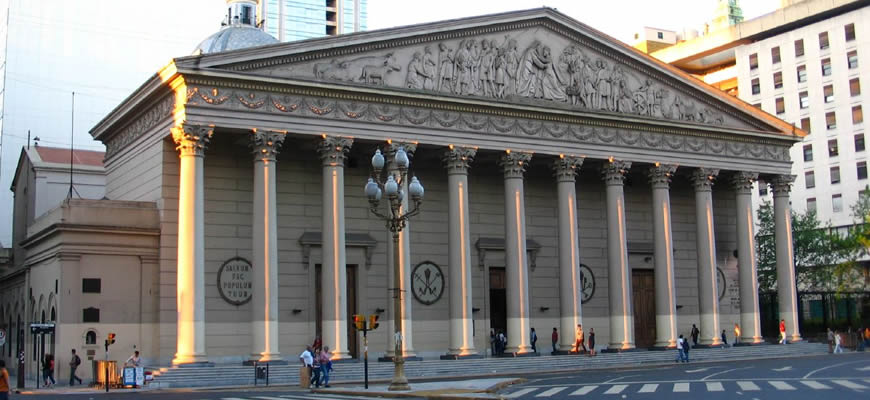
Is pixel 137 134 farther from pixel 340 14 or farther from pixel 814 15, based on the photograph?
pixel 340 14

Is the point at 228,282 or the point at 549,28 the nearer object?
the point at 228,282

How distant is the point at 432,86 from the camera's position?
45.7m

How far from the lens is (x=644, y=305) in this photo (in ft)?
183

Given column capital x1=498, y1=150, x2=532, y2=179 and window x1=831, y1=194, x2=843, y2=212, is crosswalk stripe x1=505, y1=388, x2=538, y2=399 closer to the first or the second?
column capital x1=498, y1=150, x2=532, y2=179

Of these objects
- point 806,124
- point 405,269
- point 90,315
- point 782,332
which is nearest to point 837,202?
point 806,124

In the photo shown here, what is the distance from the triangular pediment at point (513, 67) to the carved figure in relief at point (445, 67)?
4cm

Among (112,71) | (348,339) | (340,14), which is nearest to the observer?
(348,339)

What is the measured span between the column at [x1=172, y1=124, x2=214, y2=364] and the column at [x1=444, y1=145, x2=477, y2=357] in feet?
36.8

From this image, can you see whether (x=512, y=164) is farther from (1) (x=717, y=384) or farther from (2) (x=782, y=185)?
(1) (x=717, y=384)

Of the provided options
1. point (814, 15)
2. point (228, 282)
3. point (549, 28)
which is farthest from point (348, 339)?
point (814, 15)

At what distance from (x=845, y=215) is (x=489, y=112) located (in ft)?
167

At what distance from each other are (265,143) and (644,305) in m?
24.6

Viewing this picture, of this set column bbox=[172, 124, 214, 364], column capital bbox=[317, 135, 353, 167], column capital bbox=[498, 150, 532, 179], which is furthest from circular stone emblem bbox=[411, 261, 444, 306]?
column bbox=[172, 124, 214, 364]

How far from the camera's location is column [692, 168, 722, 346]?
172 ft
